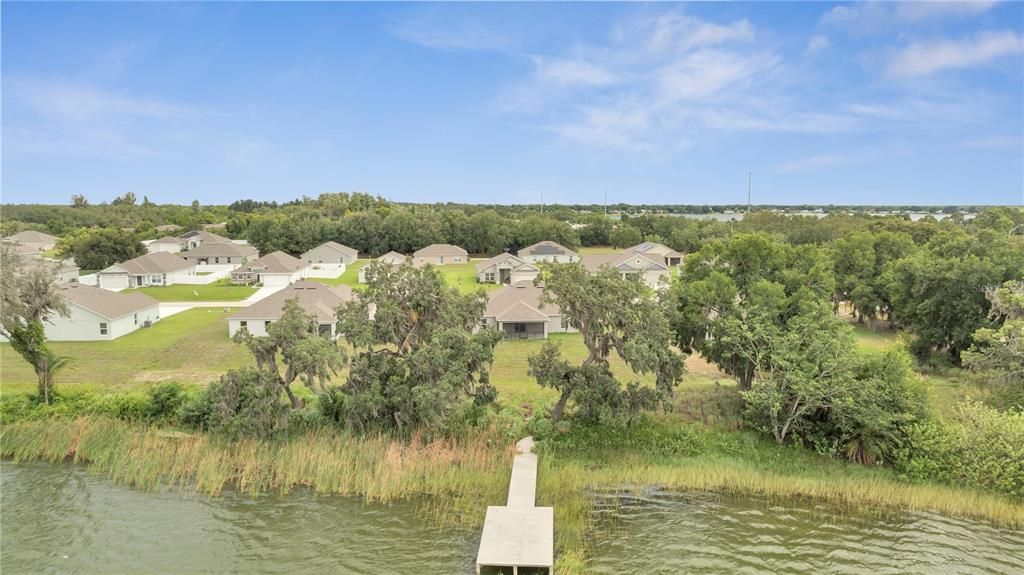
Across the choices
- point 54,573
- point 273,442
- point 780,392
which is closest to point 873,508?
point 780,392

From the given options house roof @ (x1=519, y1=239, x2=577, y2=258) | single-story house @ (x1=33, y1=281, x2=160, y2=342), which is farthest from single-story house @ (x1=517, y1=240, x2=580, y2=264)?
single-story house @ (x1=33, y1=281, x2=160, y2=342)

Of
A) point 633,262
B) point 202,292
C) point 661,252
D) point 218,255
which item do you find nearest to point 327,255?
point 218,255

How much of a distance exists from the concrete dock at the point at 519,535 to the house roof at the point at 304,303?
22.5m

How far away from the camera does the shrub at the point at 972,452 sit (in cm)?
1750

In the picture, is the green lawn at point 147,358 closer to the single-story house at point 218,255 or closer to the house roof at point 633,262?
the single-story house at point 218,255

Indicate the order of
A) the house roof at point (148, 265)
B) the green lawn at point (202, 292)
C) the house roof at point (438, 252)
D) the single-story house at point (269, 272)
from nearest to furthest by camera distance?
the green lawn at point (202, 292) < the house roof at point (148, 265) < the single-story house at point (269, 272) < the house roof at point (438, 252)

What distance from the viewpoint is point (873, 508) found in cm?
1756

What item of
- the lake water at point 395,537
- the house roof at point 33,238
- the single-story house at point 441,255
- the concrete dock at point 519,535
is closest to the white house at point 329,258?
the single-story house at point 441,255

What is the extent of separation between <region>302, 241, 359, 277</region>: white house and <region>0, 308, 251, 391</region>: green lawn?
99.7ft

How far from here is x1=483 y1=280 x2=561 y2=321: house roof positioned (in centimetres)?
Answer: 3953

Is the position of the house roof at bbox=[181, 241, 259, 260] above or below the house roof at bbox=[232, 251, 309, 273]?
above

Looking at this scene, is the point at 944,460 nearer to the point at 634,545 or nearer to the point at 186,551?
the point at 634,545

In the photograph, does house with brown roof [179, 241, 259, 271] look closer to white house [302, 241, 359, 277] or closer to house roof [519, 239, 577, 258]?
white house [302, 241, 359, 277]

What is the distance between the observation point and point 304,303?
39188 millimetres
